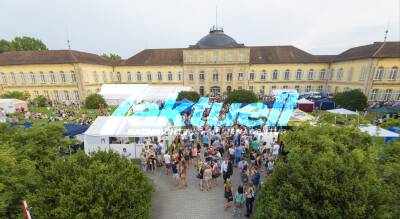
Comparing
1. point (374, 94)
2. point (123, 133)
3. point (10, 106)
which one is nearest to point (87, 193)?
point (123, 133)

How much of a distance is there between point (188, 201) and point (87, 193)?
416 cm

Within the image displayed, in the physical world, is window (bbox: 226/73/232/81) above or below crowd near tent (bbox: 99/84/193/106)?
above

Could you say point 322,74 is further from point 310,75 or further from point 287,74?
point 287,74

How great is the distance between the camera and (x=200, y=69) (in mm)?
39750

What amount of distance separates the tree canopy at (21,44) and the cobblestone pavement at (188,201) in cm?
6102

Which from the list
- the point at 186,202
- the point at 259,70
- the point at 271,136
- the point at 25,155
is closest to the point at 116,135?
the point at 25,155

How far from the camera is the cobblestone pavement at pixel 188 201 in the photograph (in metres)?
7.48

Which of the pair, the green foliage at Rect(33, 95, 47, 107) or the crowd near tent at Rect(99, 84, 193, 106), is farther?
the green foliage at Rect(33, 95, 47, 107)

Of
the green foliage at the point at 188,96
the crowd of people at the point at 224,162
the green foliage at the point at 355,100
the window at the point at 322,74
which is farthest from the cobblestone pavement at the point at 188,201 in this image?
the window at the point at 322,74

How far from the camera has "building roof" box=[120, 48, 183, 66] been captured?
136 feet

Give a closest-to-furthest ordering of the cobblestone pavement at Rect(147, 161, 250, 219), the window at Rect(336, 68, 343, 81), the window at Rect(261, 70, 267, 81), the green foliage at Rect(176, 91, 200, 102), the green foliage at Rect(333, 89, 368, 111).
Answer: the cobblestone pavement at Rect(147, 161, 250, 219) → the green foliage at Rect(333, 89, 368, 111) → the green foliage at Rect(176, 91, 200, 102) → the window at Rect(336, 68, 343, 81) → the window at Rect(261, 70, 267, 81)

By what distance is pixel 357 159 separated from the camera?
18.4ft

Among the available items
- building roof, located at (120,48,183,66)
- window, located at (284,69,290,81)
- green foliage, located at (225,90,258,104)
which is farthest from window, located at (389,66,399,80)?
building roof, located at (120,48,183,66)

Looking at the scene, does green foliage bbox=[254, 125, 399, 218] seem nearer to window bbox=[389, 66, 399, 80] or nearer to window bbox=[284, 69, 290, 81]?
window bbox=[389, 66, 399, 80]
